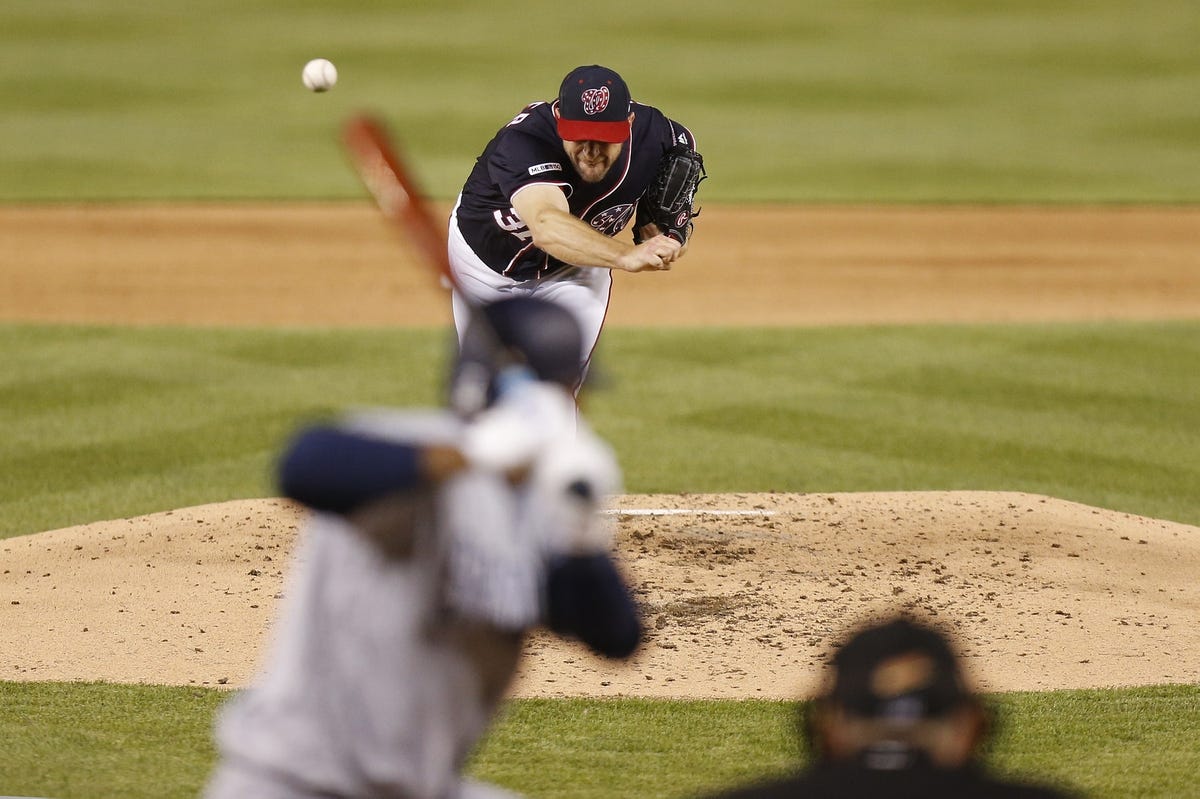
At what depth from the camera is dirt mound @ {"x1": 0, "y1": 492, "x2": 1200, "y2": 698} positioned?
6.64m

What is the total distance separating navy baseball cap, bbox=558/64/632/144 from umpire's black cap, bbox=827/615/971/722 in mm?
4366

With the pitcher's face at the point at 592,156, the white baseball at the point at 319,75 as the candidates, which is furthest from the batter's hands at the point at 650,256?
the white baseball at the point at 319,75

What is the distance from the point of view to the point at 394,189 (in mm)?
3799

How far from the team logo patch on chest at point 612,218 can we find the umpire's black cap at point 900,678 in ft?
16.0

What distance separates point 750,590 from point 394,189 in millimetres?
4277

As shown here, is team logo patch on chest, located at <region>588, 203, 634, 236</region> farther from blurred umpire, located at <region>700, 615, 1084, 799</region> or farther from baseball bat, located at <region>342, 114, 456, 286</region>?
blurred umpire, located at <region>700, 615, 1084, 799</region>

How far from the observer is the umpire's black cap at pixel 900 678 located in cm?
253

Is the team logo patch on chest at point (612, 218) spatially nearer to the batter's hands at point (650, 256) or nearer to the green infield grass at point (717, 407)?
the batter's hands at point (650, 256)

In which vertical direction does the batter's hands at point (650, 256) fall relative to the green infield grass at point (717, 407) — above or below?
above

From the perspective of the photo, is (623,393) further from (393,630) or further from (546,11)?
(546,11)

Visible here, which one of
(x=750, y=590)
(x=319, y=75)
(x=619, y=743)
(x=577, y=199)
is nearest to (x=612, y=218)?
(x=577, y=199)

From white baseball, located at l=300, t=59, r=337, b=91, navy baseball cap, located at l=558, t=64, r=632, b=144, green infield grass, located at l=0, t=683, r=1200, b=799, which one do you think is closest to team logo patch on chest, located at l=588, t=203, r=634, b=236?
navy baseball cap, located at l=558, t=64, r=632, b=144

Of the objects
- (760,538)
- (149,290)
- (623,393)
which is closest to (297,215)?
(149,290)

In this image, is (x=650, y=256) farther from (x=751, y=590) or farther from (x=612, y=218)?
(x=751, y=590)
